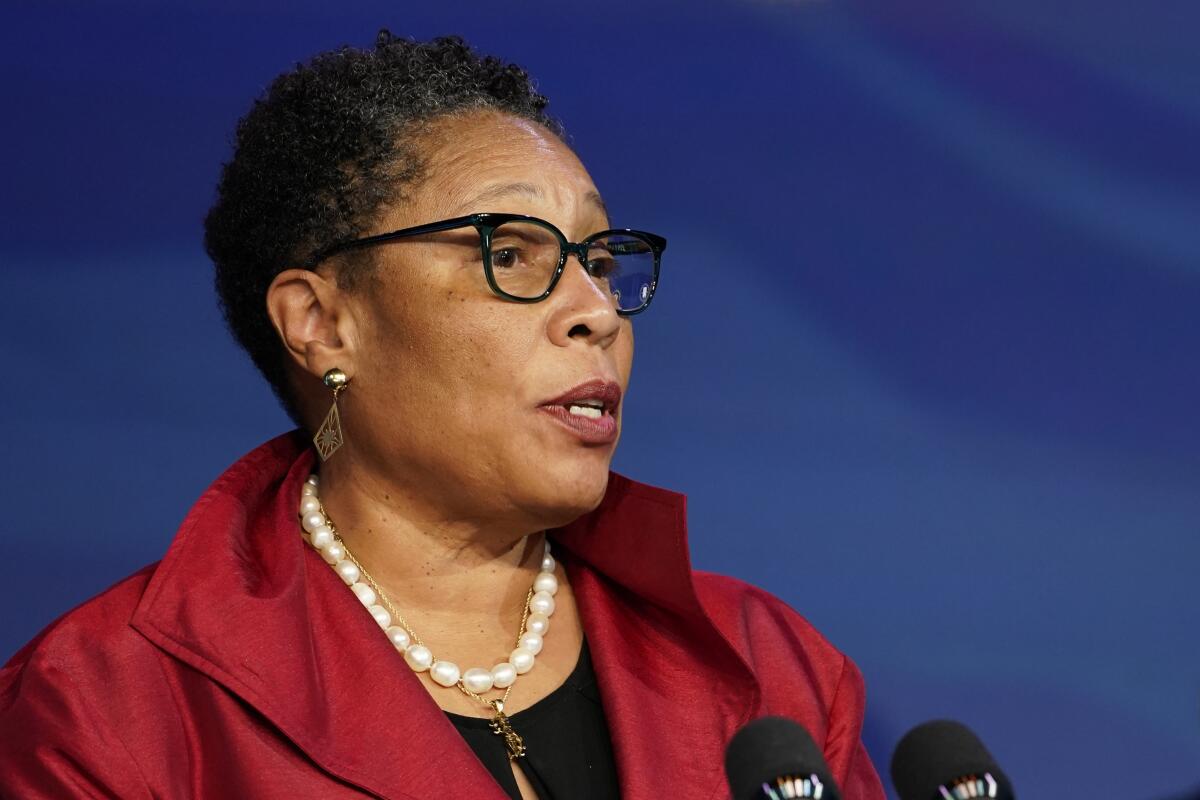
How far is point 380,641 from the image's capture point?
1561mm

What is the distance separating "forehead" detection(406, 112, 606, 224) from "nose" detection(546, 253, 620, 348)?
0.23 feet

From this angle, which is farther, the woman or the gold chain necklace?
the gold chain necklace

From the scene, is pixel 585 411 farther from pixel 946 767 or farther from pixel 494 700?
pixel 946 767

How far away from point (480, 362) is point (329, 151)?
13.2 inches

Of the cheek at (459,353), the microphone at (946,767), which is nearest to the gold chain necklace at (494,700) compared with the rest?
the cheek at (459,353)

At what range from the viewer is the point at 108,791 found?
138 cm

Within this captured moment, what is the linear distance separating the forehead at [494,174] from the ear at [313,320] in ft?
0.46

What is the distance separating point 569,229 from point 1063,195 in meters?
1.24

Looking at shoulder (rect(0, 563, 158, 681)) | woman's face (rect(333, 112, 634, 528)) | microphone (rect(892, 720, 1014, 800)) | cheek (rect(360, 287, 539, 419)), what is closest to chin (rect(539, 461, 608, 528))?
woman's face (rect(333, 112, 634, 528))

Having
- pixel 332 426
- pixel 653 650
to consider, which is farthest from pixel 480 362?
pixel 653 650

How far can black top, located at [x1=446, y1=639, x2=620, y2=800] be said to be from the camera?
159 centimetres

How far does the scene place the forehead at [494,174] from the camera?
1.64 meters

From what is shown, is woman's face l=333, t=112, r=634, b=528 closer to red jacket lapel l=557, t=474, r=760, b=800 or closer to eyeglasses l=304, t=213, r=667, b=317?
eyeglasses l=304, t=213, r=667, b=317

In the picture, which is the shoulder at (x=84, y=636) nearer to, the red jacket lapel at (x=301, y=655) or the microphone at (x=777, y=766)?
the red jacket lapel at (x=301, y=655)
